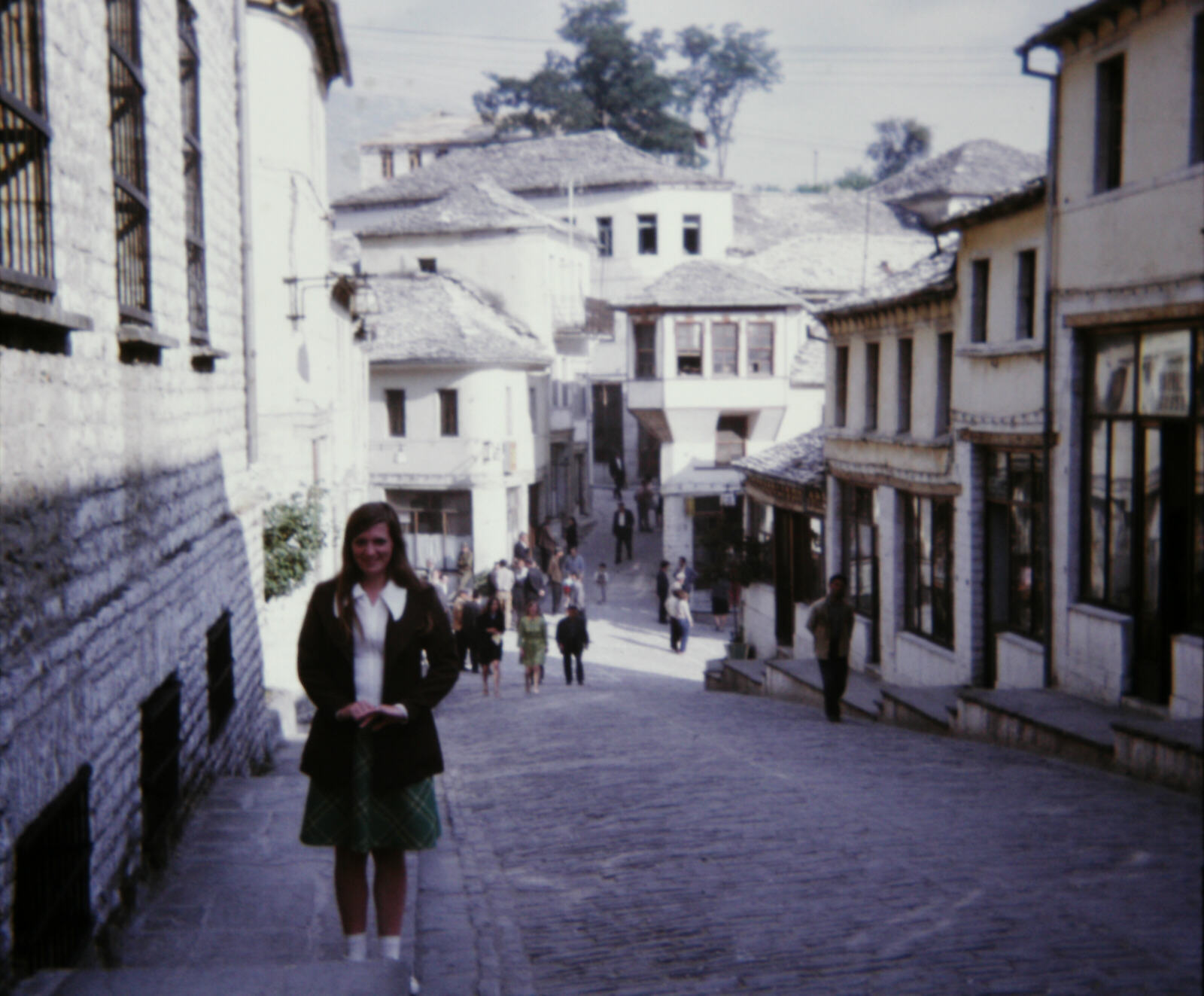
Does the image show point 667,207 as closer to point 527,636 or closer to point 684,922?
point 527,636

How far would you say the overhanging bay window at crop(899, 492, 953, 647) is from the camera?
55.8 feet

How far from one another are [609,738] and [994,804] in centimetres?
1063

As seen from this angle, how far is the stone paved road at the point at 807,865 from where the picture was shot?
2.70 metres

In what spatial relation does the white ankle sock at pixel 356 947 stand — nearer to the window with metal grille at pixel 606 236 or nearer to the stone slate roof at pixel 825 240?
the stone slate roof at pixel 825 240

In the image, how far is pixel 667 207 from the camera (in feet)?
149

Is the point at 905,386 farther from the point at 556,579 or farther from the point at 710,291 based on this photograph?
the point at 710,291

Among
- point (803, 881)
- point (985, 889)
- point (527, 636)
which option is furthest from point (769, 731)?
point (985, 889)

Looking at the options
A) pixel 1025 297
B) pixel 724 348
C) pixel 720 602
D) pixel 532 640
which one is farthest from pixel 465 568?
pixel 1025 297

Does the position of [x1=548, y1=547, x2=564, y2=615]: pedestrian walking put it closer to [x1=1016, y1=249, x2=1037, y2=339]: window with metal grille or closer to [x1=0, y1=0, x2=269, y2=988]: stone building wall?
[x1=0, y1=0, x2=269, y2=988]: stone building wall

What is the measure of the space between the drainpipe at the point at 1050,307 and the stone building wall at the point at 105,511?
3547 millimetres

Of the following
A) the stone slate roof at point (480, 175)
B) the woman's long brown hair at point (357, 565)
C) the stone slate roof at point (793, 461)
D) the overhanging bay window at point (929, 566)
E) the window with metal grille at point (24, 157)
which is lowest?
the overhanging bay window at point (929, 566)

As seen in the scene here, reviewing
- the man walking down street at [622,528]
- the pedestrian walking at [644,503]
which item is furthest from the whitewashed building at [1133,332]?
the pedestrian walking at [644,503]

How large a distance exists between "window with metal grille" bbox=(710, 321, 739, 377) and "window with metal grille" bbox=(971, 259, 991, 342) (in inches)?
835

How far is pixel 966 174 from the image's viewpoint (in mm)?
10703
